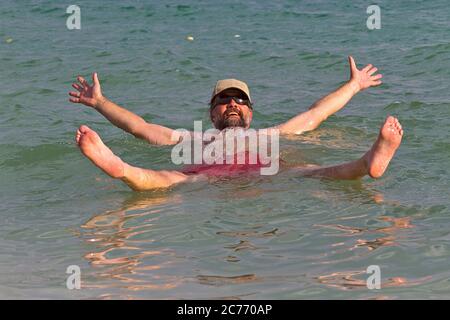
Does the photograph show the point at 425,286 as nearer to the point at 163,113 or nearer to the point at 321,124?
the point at 321,124

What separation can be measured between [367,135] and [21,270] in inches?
161

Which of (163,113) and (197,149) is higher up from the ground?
(163,113)

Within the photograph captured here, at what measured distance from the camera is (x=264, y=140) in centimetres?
695

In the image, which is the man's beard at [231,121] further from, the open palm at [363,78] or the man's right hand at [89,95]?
the open palm at [363,78]

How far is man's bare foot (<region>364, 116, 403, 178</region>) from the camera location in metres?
5.30
